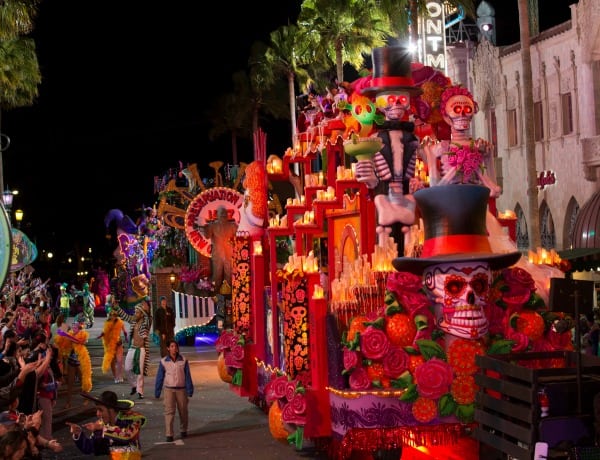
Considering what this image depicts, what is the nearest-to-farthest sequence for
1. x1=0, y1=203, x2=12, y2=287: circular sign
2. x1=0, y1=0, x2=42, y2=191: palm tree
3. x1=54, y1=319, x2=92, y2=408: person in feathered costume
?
x1=0, y1=203, x2=12, y2=287: circular sign
x1=54, y1=319, x2=92, y2=408: person in feathered costume
x1=0, y1=0, x2=42, y2=191: palm tree

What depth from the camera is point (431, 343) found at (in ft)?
35.5

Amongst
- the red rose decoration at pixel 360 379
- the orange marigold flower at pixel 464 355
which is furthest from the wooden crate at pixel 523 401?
the red rose decoration at pixel 360 379

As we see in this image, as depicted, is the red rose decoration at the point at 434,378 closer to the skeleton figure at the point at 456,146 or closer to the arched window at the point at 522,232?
the skeleton figure at the point at 456,146

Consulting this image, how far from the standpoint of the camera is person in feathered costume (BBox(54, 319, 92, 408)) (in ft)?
67.1

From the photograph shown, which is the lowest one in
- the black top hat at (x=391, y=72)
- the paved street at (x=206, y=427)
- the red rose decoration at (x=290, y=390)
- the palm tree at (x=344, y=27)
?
the paved street at (x=206, y=427)

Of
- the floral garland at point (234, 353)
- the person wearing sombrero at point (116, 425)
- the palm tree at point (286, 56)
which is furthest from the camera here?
the palm tree at point (286, 56)

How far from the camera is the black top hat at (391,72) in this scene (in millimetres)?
13039

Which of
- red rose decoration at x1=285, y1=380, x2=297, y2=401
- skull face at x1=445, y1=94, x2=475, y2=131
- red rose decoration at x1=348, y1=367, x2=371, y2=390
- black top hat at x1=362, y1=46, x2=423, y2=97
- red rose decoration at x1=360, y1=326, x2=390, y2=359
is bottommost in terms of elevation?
red rose decoration at x1=285, y1=380, x2=297, y2=401

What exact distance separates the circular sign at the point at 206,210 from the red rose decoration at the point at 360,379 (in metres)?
17.5

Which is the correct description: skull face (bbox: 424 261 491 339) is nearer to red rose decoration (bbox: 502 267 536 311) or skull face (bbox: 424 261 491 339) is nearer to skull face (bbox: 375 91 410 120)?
red rose decoration (bbox: 502 267 536 311)

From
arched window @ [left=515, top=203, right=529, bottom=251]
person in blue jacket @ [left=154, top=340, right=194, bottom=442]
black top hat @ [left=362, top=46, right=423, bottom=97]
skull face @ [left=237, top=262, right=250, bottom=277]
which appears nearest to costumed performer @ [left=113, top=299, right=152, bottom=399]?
skull face @ [left=237, top=262, right=250, bottom=277]

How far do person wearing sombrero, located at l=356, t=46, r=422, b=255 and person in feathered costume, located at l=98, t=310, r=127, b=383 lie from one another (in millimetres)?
10914

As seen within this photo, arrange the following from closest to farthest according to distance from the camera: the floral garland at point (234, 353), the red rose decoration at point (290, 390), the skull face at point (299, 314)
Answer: the red rose decoration at point (290, 390)
the skull face at point (299, 314)
the floral garland at point (234, 353)

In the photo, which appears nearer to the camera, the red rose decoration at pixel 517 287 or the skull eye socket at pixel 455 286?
the skull eye socket at pixel 455 286
